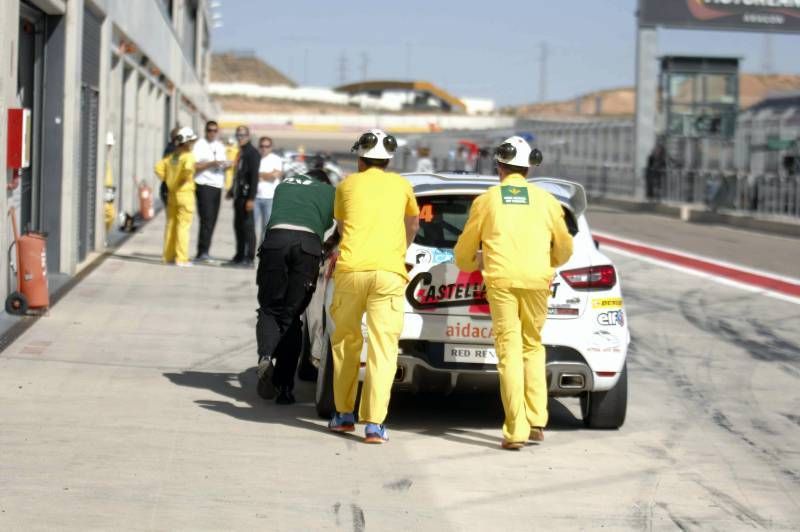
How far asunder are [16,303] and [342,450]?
5485 mm

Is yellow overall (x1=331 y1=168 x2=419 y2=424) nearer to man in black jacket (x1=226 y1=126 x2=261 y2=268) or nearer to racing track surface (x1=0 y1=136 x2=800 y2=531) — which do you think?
racing track surface (x1=0 y1=136 x2=800 y2=531)

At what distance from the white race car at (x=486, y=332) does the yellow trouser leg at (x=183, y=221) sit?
9.58 m

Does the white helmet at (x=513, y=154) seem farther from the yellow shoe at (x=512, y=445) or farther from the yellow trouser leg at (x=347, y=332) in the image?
the yellow shoe at (x=512, y=445)

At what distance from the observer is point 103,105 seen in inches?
765

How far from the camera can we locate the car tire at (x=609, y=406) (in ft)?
28.5

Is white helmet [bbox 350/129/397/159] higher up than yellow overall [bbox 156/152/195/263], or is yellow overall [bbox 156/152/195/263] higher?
white helmet [bbox 350/129/397/159]

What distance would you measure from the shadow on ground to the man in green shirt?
33cm

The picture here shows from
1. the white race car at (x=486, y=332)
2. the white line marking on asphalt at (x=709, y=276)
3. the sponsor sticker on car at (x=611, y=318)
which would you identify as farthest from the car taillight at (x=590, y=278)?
the white line marking on asphalt at (x=709, y=276)

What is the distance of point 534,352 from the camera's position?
8.22m

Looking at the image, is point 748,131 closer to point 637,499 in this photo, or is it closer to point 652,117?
point 652,117

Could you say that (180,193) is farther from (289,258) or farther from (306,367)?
(289,258)

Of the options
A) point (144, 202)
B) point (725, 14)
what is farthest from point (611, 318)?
point (725, 14)

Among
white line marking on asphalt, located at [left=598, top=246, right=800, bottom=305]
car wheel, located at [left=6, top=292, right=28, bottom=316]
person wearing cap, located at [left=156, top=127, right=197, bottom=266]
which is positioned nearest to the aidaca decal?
car wheel, located at [left=6, top=292, right=28, bottom=316]

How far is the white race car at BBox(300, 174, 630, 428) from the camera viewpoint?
27.6 feet
